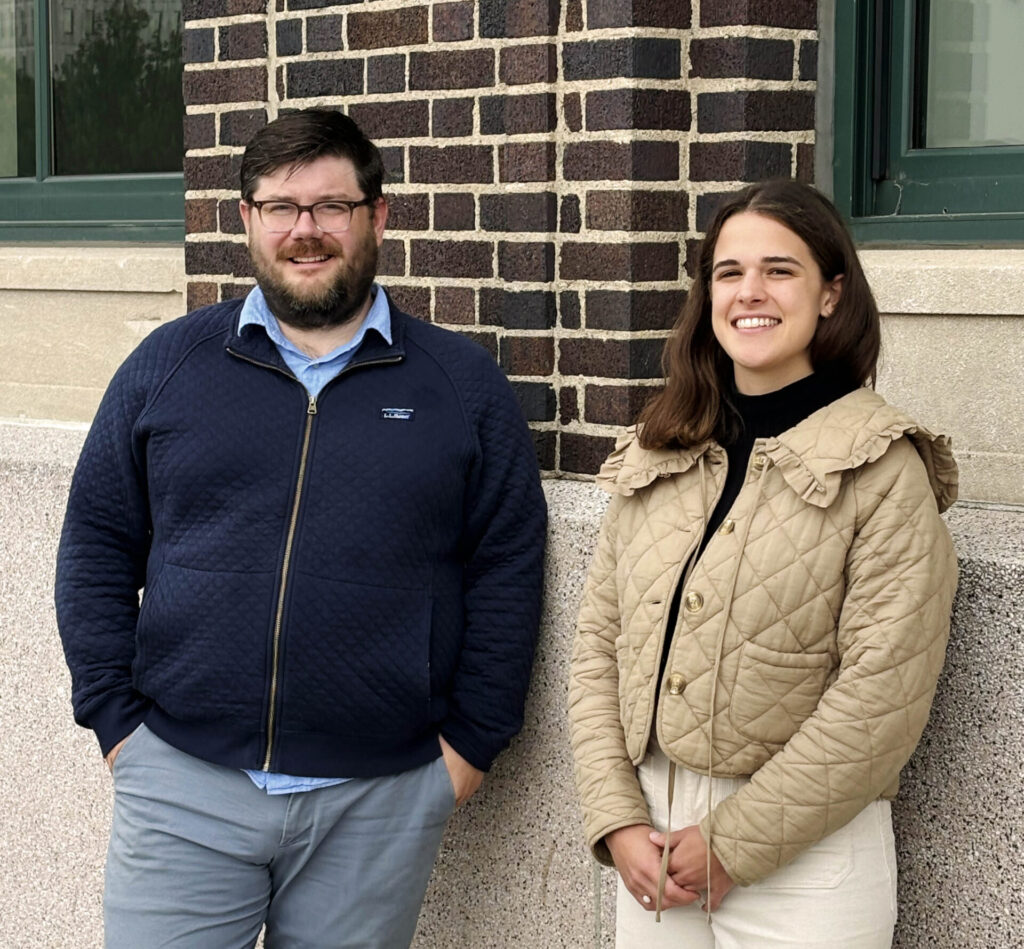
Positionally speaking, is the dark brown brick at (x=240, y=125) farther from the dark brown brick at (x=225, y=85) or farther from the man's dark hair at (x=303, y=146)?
the man's dark hair at (x=303, y=146)

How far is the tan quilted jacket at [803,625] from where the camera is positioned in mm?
2742

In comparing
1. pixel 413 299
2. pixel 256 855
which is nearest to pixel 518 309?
pixel 413 299

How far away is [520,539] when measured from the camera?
3.63m

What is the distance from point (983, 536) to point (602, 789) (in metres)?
0.95

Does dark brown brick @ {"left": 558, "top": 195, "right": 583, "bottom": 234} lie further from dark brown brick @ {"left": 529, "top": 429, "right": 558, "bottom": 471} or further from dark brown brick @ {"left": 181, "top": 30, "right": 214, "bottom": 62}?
dark brown brick @ {"left": 181, "top": 30, "right": 214, "bottom": 62}

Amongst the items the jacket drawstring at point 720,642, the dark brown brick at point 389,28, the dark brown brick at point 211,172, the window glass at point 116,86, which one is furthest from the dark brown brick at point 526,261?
the window glass at point 116,86

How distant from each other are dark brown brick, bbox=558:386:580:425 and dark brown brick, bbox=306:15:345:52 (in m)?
1.11

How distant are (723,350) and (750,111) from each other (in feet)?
3.46

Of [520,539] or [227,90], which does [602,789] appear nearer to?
[520,539]

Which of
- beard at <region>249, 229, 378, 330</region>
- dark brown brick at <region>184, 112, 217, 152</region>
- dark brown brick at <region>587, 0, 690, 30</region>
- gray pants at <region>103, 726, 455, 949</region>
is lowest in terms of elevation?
gray pants at <region>103, 726, 455, 949</region>

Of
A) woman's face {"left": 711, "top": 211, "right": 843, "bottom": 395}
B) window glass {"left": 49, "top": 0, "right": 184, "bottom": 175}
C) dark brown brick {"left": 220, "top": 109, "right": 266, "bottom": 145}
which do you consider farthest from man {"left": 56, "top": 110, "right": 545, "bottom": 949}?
window glass {"left": 49, "top": 0, "right": 184, "bottom": 175}

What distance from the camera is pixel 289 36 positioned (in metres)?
4.51

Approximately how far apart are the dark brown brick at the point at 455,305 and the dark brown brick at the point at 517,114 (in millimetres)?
400

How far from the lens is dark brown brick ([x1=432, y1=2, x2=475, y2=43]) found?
414cm
